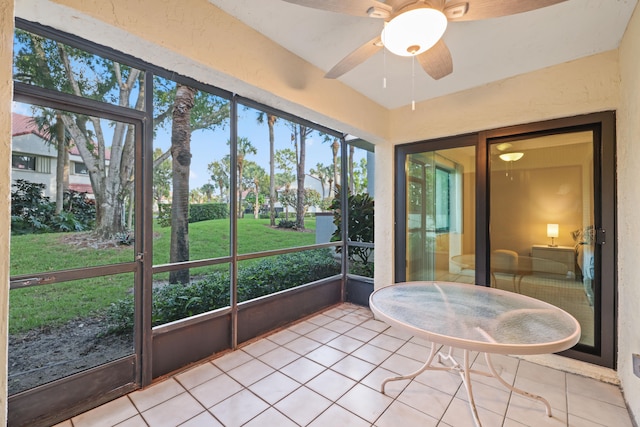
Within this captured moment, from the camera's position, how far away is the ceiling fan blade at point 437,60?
5.15ft

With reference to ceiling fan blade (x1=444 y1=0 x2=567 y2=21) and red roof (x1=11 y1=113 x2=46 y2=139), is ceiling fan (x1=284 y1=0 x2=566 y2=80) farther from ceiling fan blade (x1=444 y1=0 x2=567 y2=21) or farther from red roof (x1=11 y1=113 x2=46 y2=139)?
red roof (x1=11 y1=113 x2=46 y2=139)

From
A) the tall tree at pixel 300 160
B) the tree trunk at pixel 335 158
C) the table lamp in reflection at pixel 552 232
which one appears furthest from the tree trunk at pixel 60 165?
the table lamp in reflection at pixel 552 232

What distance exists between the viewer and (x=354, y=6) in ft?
4.17

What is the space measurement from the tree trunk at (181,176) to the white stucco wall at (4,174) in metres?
1.24

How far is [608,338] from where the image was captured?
2.14m

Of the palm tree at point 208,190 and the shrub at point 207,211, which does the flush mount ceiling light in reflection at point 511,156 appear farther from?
the palm tree at point 208,190

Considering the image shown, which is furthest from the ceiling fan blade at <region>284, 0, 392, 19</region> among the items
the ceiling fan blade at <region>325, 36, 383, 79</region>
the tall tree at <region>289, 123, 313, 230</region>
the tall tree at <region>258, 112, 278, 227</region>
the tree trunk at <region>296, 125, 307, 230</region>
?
the tree trunk at <region>296, 125, 307, 230</region>

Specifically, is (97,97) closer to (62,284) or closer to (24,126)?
(24,126)

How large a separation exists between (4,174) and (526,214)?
11.8 feet

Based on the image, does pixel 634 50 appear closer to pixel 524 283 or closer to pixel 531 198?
pixel 531 198

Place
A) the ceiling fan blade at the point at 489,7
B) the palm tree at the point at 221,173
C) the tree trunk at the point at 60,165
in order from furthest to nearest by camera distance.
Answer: the palm tree at the point at 221,173
the tree trunk at the point at 60,165
the ceiling fan blade at the point at 489,7

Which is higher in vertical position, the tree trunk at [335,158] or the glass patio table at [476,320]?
the tree trunk at [335,158]

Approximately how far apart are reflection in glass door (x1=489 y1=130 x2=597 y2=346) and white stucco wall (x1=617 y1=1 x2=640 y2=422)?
0.76ft

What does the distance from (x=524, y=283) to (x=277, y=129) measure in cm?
336
